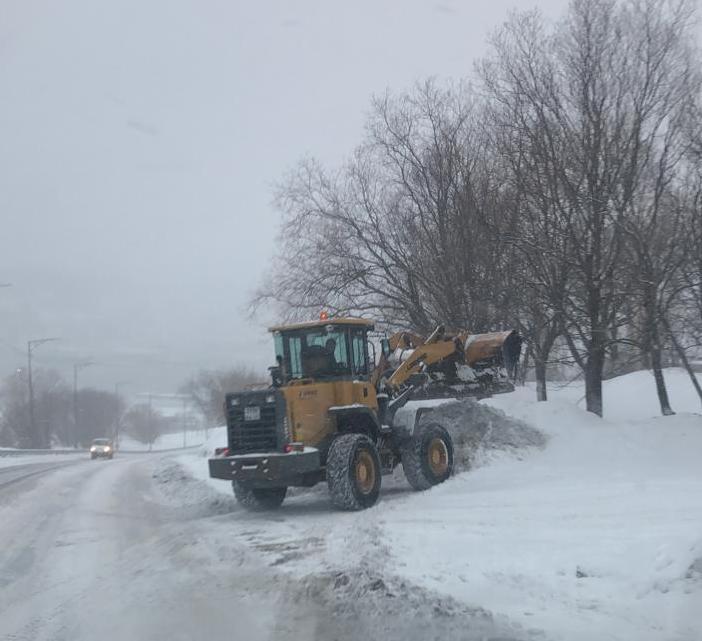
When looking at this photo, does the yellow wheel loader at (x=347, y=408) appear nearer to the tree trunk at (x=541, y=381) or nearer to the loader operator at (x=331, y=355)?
the loader operator at (x=331, y=355)

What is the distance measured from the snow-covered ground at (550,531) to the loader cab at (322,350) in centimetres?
233

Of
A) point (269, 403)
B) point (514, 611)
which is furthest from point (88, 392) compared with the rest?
point (514, 611)

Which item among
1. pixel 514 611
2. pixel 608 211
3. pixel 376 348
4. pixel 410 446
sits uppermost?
pixel 608 211

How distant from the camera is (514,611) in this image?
22.3ft

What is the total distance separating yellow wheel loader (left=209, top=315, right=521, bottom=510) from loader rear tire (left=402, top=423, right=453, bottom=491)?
0.02 m

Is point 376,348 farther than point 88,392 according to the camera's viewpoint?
No

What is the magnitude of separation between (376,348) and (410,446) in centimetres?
191

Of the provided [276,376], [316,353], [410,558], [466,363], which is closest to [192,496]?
[276,376]

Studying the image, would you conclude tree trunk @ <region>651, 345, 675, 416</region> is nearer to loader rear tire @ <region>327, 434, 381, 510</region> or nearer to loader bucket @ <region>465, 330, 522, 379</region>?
loader bucket @ <region>465, 330, 522, 379</region>

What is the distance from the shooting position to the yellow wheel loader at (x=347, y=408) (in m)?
13.2

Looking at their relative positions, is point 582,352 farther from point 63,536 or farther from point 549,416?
point 63,536

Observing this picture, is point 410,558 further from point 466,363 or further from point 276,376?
point 466,363

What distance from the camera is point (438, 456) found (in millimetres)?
15508

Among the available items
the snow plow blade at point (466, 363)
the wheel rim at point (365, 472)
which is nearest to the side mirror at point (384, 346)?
the snow plow blade at point (466, 363)
